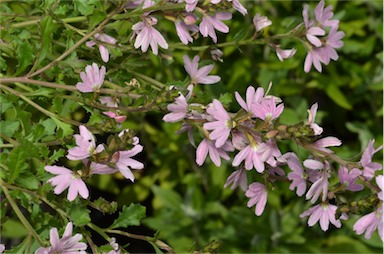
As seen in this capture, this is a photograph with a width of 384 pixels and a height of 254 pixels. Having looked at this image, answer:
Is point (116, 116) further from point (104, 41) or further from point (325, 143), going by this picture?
point (325, 143)

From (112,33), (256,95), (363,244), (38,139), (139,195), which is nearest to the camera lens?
(256,95)

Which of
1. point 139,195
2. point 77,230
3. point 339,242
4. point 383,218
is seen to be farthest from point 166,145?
point 383,218

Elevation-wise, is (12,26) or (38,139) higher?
(12,26)

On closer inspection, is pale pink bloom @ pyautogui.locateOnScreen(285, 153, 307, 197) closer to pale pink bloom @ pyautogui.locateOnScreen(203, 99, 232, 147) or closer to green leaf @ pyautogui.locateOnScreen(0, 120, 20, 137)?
pale pink bloom @ pyautogui.locateOnScreen(203, 99, 232, 147)

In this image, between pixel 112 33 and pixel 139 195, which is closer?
pixel 112 33

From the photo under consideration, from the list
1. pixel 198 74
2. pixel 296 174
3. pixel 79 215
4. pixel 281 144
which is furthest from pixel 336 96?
pixel 79 215

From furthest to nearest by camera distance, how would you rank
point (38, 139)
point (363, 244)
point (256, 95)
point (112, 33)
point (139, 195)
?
1. point (139, 195)
2. point (363, 244)
3. point (112, 33)
4. point (38, 139)
5. point (256, 95)

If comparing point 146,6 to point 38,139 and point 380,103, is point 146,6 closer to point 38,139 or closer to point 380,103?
point 38,139
